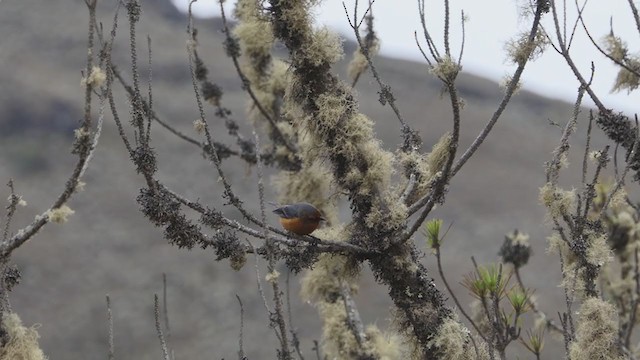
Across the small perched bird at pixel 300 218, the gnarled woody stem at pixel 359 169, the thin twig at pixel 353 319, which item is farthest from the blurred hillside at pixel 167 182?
the small perched bird at pixel 300 218

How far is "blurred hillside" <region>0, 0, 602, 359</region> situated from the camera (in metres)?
14.8

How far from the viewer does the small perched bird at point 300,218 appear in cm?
276

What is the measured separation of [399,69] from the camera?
2803cm

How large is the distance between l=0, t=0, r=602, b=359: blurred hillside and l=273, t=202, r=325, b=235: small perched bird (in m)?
8.26

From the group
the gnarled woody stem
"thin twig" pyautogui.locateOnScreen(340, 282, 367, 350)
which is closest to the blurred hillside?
"thin twig" pyautogui.locateOnScreen(340, 282, 367, 350)

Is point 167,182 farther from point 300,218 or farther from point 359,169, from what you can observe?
point 300,218

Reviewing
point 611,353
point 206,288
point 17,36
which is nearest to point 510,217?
point 206,288

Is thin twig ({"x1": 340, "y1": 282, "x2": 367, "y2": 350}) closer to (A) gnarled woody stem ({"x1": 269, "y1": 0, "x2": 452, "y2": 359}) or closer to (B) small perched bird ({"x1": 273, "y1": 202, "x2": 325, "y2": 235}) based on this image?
(A) gnarled woody stem ({"x1": 269, "y1": 0, "x2": 452, "y2": 359})

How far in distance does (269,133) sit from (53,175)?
14789mm

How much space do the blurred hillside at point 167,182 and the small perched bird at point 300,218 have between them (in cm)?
826

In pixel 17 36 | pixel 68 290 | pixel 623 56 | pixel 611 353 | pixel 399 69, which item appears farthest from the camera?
pixel 399 69

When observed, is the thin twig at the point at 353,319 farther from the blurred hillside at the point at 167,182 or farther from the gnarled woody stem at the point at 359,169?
the blurred hillside at the point at 167,182

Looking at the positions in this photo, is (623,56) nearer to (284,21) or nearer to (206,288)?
(284,21)

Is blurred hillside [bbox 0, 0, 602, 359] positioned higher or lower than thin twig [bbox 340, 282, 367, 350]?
higher
